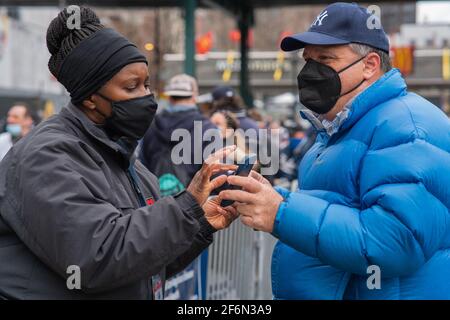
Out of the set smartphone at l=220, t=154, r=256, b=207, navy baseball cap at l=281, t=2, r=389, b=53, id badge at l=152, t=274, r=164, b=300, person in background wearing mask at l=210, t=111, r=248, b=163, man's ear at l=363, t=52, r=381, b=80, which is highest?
navy baseball cap at l=281, t=2, r=389, b=53

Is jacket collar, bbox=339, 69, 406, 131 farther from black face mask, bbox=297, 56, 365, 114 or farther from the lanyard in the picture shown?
the lanyard

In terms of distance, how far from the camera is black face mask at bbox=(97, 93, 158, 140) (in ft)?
8.27

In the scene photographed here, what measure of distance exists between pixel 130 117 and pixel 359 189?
886 millimetres

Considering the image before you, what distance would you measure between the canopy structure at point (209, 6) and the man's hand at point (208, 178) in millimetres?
9045

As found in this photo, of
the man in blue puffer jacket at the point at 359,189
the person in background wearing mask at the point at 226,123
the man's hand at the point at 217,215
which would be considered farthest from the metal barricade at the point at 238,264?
the man in blue puffer jacket at the point at 359,189

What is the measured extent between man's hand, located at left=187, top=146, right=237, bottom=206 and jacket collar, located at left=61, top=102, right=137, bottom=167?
28cm

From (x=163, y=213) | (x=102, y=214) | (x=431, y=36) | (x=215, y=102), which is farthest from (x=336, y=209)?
(x=431, y=36)

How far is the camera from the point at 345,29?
2.64 metres

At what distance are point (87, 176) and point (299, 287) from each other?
3.11 feet

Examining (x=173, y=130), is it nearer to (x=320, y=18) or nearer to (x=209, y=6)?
(x=320, y=18)

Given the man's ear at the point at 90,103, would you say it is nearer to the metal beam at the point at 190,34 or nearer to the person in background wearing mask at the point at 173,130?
the person in background wearing mask at the point at 173,130

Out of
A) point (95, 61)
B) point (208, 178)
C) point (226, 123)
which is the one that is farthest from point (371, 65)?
point (226, 123)

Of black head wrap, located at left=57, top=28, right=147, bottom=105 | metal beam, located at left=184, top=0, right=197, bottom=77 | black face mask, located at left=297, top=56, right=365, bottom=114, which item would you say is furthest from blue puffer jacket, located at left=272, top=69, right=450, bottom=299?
metal beam, located at left=184, top=0, right=197, bottom=77

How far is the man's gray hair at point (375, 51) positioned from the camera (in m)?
2.66
